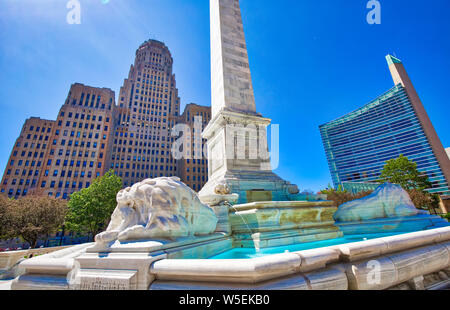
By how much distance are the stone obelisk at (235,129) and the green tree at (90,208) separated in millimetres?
22673

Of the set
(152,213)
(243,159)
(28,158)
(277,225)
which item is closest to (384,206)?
(277,225)

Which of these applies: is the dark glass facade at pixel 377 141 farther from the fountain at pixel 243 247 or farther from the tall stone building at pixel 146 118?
the fountain at pixel 243 247

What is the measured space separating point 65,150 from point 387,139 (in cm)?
10305

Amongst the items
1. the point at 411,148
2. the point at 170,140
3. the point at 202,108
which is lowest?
the point at 411,148

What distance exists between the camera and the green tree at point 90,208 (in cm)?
2402

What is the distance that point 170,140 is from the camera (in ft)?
223

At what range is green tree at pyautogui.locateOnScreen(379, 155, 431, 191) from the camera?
2841 cm

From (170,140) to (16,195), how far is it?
40992 millimetres

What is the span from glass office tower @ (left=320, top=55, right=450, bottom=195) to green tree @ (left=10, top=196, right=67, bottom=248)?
57.1 meters

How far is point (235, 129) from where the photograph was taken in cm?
881

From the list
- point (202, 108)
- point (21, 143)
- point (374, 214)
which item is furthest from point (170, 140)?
point (374, 214)

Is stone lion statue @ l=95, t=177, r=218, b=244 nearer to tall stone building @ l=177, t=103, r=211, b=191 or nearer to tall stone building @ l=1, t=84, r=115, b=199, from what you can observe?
tall stone building @ l=177, t=103, r=211, b=191

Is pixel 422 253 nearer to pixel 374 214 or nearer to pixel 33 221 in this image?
pixel 374 214
